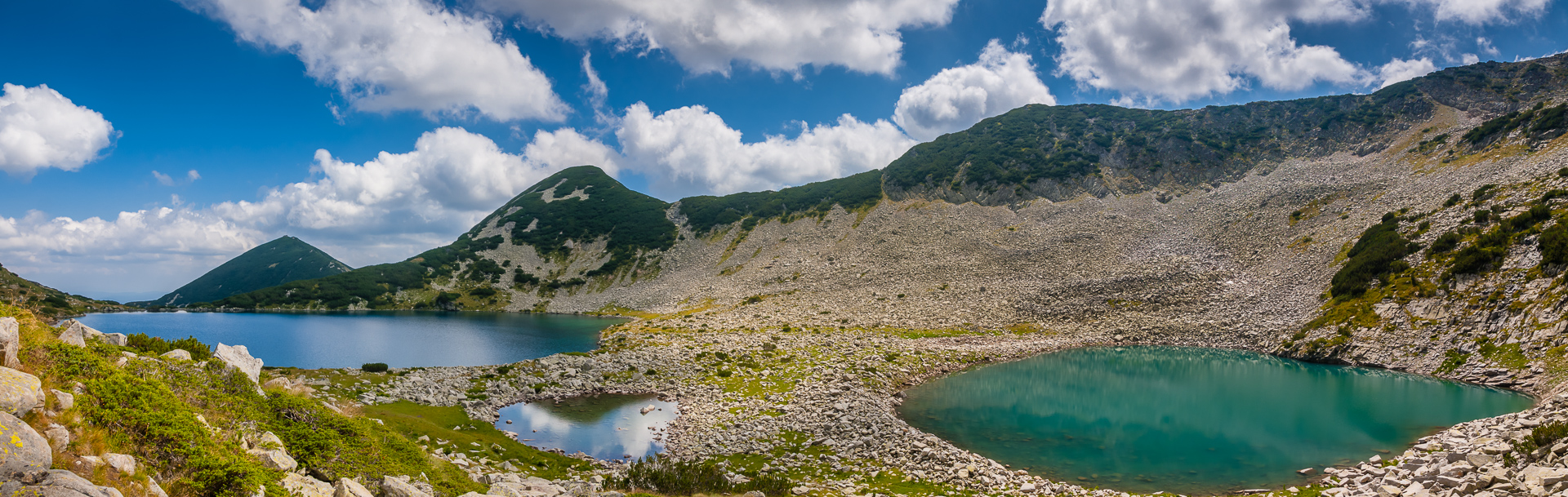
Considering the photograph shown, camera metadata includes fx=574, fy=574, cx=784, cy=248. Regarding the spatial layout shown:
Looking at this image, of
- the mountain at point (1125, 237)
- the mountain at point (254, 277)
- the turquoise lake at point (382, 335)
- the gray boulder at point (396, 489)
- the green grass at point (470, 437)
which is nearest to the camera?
the gray boulder at point (396, 489)

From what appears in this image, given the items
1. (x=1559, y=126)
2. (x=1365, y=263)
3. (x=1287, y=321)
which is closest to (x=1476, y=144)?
(x=1559, y=126)

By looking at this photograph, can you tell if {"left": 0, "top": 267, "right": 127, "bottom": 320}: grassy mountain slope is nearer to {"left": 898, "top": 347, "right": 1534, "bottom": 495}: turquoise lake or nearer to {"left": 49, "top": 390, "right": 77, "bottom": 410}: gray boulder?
{"left": 49, "top": 390, "right": 77, "bottom": 410}: gray boulder

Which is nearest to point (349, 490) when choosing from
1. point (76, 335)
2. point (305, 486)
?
point (305, 486)

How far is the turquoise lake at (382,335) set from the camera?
51312 millimetres

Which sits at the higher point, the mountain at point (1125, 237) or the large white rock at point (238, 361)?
the mountain at point (1125, 237)

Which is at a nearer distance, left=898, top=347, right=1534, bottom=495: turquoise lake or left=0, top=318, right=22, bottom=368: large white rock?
left=0, top=318, right=22, bottom=368: large white rock

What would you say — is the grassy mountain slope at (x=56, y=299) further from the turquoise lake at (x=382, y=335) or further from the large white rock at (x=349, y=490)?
the large white rock at (x=349, y=490)

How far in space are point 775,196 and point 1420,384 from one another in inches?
4650

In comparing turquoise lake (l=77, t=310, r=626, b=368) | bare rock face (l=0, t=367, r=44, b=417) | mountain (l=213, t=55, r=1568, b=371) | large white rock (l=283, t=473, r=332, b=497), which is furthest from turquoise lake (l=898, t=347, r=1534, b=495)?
turquoise lake (l=77, t=310, r=626, b=368)

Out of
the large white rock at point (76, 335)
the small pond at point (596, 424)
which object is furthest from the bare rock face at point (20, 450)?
the small pond at point (596, 424)

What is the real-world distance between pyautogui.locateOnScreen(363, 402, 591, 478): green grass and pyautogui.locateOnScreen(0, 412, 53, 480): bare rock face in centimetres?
1398

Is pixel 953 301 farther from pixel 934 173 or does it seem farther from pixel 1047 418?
pixel 934 173

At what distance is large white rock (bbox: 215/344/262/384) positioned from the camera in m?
14.1

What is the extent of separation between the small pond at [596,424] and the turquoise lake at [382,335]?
65.7 feet
